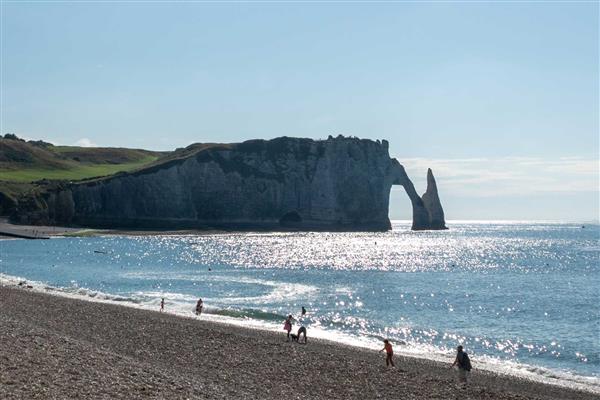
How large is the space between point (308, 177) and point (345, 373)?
474ft

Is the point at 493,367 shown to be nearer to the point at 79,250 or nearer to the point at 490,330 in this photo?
the point at 490,330

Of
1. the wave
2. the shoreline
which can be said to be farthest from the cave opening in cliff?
the shoreline

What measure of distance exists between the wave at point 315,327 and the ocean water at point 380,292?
10 centimetres

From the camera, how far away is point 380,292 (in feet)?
220

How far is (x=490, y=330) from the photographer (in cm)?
4581

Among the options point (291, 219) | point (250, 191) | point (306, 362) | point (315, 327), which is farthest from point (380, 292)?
point (291, 219)

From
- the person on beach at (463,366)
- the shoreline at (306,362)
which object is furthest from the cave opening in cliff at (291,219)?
the person on beach at (463,366)

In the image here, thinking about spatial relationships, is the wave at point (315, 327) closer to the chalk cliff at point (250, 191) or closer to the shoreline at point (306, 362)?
the shoreline at point (306, 362)

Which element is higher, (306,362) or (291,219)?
(291,219)

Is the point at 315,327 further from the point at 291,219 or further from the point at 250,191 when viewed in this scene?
the point at 291,219

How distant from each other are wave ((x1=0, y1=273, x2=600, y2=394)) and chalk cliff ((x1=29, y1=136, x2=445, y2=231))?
315 ft

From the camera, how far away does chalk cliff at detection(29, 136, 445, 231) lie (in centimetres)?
16338

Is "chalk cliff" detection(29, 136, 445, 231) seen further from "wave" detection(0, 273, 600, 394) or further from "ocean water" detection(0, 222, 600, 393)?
"wave" detection(0, 273, 600, 394)

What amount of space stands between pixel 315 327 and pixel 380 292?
23.3 m
